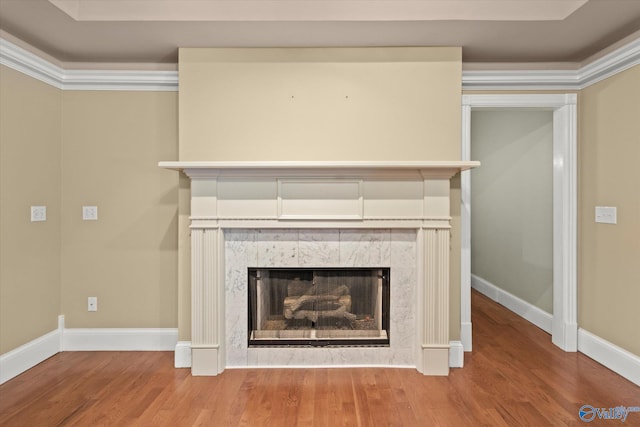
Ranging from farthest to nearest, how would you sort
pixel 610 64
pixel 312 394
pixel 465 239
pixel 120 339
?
pixel 120 339 < pixel 465 239 < pixel 610 64 < pixel 312 394

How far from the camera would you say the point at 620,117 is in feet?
8.90

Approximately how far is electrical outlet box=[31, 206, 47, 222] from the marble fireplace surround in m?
1.29

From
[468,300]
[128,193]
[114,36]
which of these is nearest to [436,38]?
[468,300]

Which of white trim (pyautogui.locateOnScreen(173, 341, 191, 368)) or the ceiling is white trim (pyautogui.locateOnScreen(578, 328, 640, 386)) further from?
white trim (pyautogui.locateOnScreen(173, 341, 191, 368))

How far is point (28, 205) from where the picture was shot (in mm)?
2803

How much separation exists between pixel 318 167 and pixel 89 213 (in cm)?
205

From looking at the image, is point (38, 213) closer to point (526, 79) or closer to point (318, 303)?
point (318, 303)

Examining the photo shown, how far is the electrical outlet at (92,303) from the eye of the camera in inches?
123

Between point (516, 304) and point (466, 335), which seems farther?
point (516, 304)

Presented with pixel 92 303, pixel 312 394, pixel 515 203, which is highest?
pixel 515 203

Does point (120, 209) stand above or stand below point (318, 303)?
above

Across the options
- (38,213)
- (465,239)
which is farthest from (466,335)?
(38,213)

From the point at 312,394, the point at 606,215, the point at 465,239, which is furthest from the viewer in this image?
the point at 465,239

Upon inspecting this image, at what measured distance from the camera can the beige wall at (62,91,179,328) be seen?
310cm
